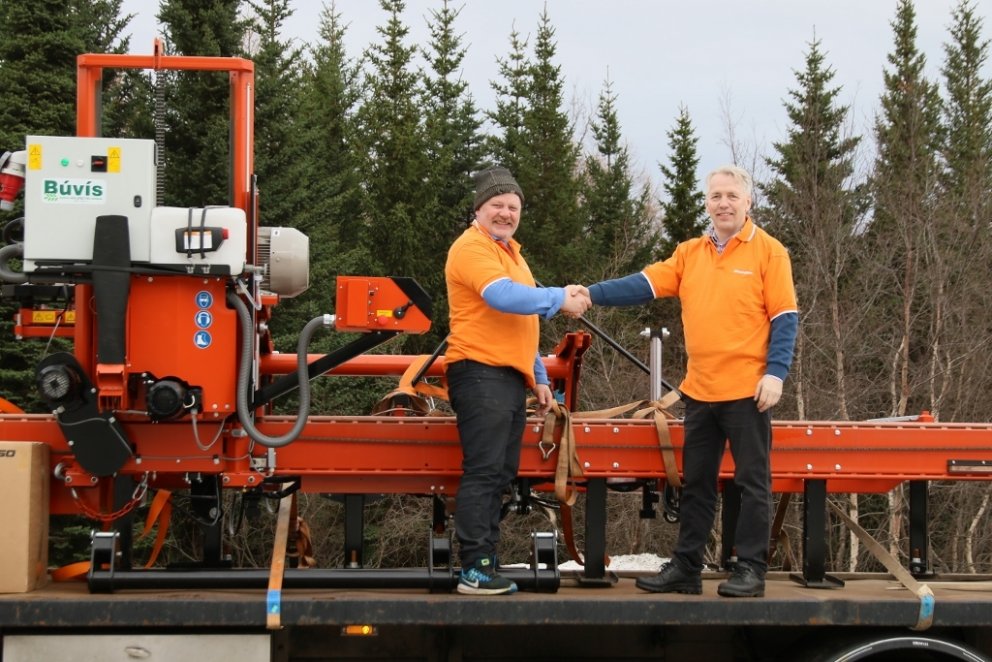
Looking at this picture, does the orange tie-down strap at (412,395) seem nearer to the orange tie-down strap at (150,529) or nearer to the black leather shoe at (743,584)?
the orange tie-down strap at (150,529)

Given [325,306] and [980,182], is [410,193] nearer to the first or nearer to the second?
[325,306]

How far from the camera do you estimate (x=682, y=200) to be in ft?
92.7

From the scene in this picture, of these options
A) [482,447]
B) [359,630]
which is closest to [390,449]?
[482,447]

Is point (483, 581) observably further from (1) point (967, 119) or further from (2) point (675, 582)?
(1) point (967, 119)

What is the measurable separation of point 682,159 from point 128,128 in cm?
1452

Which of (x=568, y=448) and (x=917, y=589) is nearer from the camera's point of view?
(x=917, y=589)

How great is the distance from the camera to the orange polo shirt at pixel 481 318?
403 cm

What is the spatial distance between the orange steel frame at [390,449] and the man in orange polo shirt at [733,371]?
0.71 ft

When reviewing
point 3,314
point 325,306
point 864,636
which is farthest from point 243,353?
point 325,306

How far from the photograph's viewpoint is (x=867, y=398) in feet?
71.4

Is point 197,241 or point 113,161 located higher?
point 113,161

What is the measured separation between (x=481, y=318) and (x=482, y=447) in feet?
1.62

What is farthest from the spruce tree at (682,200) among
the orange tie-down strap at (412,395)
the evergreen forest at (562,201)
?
the orange tie-down strap at (412,395)

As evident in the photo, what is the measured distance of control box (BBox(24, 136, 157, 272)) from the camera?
3717mm
